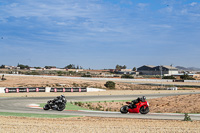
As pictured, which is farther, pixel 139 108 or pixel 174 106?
pixel 174 106

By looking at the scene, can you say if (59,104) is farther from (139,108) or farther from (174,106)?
(174,106)

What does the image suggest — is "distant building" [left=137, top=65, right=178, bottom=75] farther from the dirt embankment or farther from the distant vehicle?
the distant vehicle

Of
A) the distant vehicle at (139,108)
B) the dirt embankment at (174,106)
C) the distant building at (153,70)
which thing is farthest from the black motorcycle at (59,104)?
the distant building at (153,70)

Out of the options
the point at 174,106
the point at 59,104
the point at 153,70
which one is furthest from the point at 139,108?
the point at 153,70

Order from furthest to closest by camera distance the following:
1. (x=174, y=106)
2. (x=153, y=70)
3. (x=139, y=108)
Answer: (x=153, y=70) → (x=174, y=106) → (x=139, y=108)

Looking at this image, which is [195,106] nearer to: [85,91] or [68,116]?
[68,116]

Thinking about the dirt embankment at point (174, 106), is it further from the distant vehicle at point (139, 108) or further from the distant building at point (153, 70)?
the distant building at point (153, 70)

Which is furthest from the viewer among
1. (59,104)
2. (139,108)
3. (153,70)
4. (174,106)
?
(153,70)

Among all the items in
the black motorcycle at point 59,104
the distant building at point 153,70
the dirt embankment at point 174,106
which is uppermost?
the distant building at point 153,70

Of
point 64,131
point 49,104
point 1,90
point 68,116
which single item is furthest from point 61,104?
point 1,90

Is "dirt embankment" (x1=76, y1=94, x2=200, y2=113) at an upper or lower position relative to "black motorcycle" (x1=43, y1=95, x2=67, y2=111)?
lower

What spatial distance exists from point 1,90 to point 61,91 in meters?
9.92

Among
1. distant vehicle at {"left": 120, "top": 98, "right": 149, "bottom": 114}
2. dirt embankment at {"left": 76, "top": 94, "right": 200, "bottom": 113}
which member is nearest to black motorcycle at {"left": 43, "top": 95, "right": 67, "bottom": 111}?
dirt embankment at {"left": 76, "top": 94, "right": 200, "bottom": 113}

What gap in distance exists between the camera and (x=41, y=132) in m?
12.7
